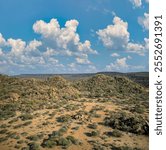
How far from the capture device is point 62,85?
63750 millimetres

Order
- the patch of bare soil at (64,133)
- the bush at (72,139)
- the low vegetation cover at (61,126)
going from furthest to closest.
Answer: the bush at (72,139), the low vegetation cover at (61,126), the patch of bare soil at (64,133)

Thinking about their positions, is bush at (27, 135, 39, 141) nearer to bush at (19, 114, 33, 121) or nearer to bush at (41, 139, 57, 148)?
bush at (41, 139, 57, 148)

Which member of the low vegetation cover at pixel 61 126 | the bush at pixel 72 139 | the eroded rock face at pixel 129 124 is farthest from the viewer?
the eroded rock face at pixel 129 124


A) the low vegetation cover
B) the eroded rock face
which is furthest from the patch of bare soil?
the eroded rock face

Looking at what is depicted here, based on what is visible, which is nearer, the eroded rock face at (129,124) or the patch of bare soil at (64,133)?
the patch of bare soil at (64,133)

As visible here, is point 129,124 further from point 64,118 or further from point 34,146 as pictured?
point 34,146

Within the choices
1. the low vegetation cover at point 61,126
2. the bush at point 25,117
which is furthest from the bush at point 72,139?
the bush at point 25,117

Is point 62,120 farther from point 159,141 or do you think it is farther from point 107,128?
point 159,141

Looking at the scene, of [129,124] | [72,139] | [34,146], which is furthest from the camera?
[129,124]

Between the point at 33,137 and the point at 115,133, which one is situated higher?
the point at 115,133

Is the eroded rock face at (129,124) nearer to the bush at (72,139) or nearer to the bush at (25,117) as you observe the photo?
the bush at (72,139)

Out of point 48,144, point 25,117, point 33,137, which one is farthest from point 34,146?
point 25,117

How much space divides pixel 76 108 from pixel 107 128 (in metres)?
10.9

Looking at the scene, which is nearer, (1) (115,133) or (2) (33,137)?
(2) (33,137)
